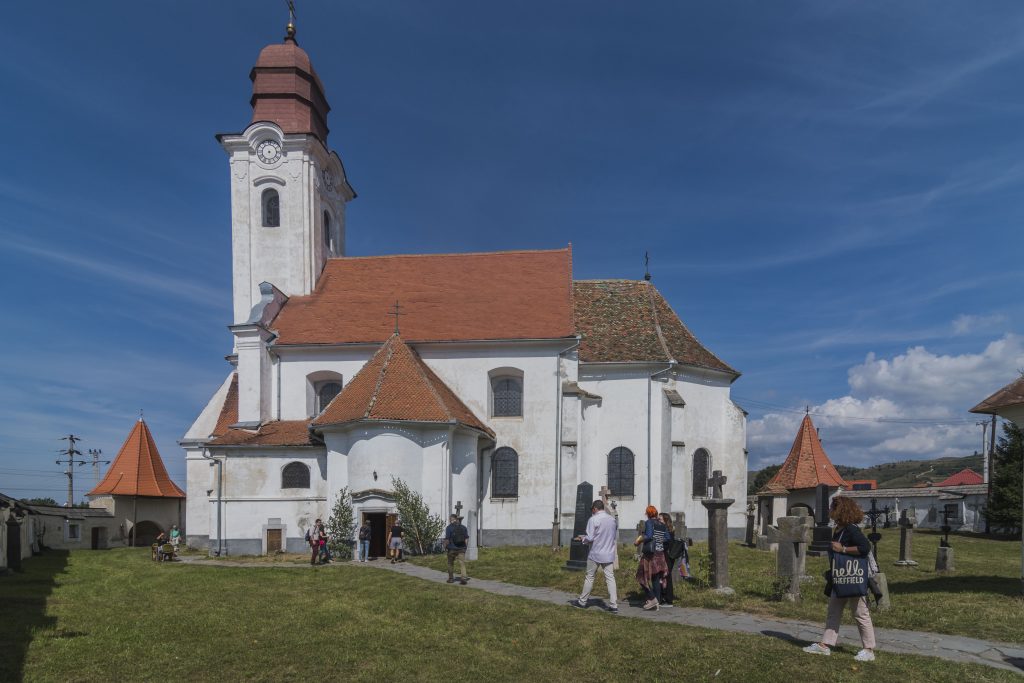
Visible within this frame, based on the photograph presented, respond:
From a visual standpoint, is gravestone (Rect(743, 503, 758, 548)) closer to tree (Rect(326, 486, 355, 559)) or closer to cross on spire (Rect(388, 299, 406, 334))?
tree (Rect(326, 486, 355, 559))

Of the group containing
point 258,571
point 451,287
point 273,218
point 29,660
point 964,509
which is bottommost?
point 964,509

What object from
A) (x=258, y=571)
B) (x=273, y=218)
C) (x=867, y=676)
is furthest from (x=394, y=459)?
(x=867, y=676)

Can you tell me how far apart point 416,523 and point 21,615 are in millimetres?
10850

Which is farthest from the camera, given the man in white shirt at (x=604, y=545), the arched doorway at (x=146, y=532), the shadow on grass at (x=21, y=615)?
the arched doorway at (x=146, y=532)

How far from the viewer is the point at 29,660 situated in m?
8.33

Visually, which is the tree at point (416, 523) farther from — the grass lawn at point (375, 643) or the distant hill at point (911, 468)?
the distant hill at point (911, 468)

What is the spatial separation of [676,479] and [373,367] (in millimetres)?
11427

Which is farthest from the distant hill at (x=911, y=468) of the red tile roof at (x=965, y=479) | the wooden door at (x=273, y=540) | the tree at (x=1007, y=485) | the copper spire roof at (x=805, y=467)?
Result: the wooden door at (x=273, y=540)

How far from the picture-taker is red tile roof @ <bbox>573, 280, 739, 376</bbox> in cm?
2598

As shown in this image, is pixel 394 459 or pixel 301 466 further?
pixel 301 466

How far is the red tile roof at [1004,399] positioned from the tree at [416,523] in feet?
47.1

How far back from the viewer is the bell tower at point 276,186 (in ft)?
92.3

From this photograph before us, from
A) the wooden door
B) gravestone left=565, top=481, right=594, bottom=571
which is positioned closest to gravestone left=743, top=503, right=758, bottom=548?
gravestone left=565, top=481, right=594, bottom=571

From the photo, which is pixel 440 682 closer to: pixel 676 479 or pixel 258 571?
pixel 258 571
